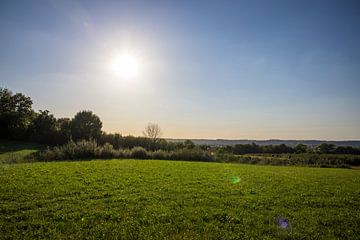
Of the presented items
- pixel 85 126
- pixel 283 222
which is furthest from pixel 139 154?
pixel 283 222

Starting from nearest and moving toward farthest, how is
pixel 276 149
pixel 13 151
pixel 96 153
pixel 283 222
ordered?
1. pixel 283 222
2. pixel 96 153
3. pixel 13 151
4. pixel 276 149

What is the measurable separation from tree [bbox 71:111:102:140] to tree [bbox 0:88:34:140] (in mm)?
13931

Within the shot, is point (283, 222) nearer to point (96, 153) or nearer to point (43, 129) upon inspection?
point (96, 153)

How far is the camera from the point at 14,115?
220 ft

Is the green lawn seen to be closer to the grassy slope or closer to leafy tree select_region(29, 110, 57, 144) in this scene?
leafy tree select_region(29, 110, 57, 144)

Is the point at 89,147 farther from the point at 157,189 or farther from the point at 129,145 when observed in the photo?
the point at 157,189

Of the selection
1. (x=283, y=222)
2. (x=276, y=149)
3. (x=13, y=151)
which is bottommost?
(x=283, y=222)

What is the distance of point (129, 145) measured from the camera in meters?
68.7

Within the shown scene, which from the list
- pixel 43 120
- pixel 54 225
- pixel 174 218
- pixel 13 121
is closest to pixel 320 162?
pixel 174 218

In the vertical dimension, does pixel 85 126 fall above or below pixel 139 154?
above

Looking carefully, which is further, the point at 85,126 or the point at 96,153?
the point at 85,126

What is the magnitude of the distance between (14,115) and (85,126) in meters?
20.8

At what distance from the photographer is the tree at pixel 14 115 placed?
6575cm

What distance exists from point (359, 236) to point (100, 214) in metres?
11.0
